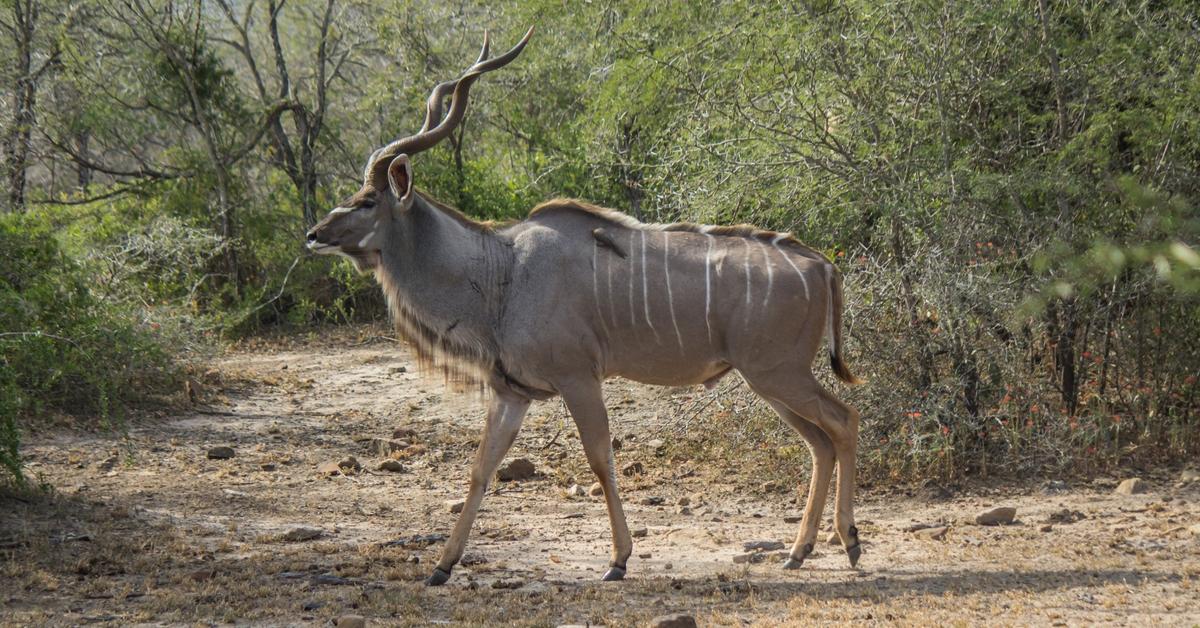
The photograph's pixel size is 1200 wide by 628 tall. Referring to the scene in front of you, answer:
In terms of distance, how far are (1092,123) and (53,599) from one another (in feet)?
17.0

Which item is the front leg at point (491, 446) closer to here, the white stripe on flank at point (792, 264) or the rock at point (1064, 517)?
the white stripe on flank at point (792, 264)

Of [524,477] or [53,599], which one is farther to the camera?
[524,477]

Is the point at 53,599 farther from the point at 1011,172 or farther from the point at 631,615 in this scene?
the point at 1011,172

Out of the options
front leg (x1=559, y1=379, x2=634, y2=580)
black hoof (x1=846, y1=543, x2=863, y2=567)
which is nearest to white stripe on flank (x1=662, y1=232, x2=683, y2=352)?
front leg (x1=559, y1=379, x2=634, y2=580)

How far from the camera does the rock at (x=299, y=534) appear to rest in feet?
17.8

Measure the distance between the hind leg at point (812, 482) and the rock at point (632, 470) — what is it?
6.19 ft

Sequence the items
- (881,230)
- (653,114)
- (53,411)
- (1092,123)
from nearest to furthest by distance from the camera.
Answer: (1092,123) < (881,230) < (53,411) < (653,114)

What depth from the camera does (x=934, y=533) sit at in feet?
17.7

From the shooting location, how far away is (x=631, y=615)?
4.18 m

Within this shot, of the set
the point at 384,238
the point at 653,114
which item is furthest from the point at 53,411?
the point at 653,114

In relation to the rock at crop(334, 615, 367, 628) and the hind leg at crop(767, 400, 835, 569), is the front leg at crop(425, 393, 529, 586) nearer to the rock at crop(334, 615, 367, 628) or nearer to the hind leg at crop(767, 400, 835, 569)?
the rock at crop(334, 615, 367, 628)

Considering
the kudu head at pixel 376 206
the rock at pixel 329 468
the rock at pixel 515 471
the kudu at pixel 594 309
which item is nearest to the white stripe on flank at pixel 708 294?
the kudu at pixel 594 309

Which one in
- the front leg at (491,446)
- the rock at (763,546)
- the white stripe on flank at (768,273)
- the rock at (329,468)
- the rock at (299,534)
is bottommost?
the rock at (763,546)

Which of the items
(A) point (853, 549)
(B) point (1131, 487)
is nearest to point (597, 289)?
(A) point (853, 549)
